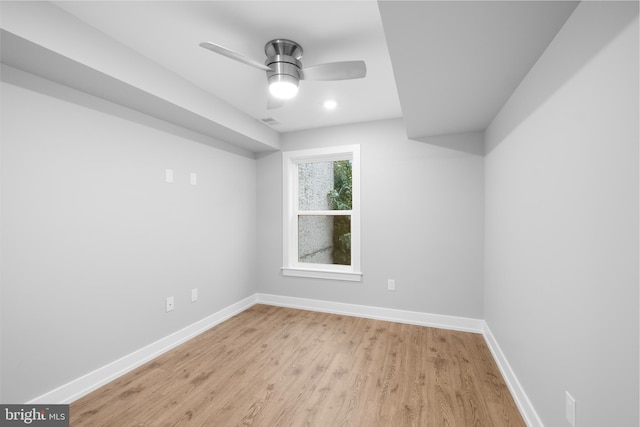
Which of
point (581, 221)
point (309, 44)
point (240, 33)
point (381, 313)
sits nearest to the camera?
point (581, 221)

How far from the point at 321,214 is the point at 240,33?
2386 mm

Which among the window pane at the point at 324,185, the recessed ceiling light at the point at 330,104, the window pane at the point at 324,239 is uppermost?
the recessed ceiling light at the point at 330,104

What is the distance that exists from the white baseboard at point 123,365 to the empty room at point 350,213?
0.02 metres

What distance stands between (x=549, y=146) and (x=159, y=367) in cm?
309

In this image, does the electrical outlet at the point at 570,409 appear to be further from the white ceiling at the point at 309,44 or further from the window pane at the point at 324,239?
the window pane at the point at 324,239

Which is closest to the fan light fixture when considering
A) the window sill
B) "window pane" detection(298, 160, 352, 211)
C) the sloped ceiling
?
the sloped ceiling

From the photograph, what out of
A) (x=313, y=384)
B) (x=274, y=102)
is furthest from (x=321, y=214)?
(x=313, y=384)

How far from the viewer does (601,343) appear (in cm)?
99

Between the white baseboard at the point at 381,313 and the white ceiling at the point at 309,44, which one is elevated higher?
the white ceiling at the point at 309,44

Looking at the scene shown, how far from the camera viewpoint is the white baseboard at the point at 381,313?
3.02m

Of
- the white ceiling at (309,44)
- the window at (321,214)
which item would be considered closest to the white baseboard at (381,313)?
the window at (321,214)

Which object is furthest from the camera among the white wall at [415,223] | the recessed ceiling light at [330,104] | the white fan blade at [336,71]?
the white wall at [415,223]

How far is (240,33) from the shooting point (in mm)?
1742

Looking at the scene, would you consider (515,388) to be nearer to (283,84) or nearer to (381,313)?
(381,313)
